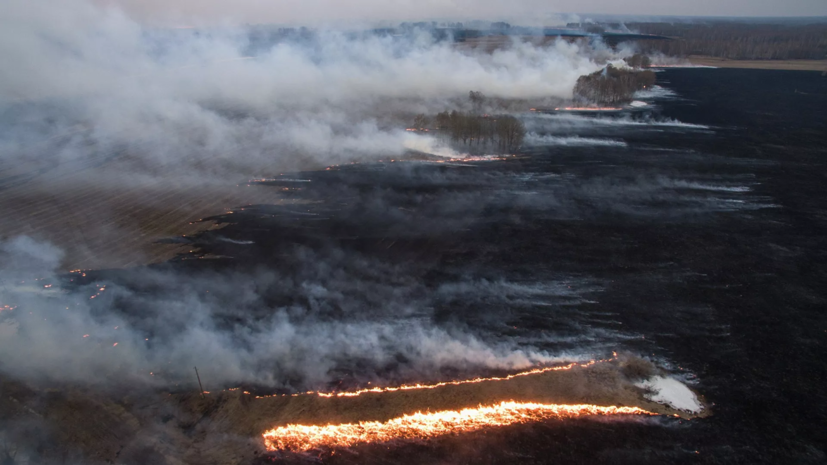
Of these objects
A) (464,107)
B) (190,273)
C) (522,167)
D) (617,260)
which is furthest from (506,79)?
(190,273)

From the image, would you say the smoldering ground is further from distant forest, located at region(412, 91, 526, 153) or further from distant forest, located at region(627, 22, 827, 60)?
distant forest, located at region(627, 22, 827, 60)

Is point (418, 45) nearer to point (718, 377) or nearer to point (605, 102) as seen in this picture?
point (605, 102)

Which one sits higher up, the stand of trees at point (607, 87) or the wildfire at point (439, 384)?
the stand of trees at point (607, 87)

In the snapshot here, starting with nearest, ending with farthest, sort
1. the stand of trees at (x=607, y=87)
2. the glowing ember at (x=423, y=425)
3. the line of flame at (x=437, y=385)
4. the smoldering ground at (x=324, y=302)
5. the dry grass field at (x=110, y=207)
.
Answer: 1. the glowing ember at (x=423, y=425)
2. the line of flame at (x=437, y=385)
3. the smoldering ground at (x=324, y=302)
4. the dry grass field at (x=110, y=207)
5. the stand of trees at (x=607, y=87)

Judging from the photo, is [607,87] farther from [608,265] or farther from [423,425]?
[423,425]

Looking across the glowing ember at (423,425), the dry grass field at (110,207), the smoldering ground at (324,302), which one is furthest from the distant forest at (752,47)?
the glowing ember at (423,425)

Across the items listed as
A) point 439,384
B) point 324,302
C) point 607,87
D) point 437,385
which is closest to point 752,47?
point 607,87

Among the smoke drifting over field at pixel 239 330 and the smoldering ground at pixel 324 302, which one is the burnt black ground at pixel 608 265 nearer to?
the smoldering ground at pixel 324 302
